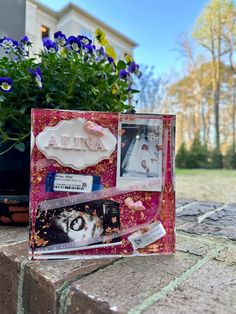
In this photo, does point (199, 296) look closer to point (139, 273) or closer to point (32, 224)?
point (139, 273)

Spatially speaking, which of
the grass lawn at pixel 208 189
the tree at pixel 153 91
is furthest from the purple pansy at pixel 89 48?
the tree at pixel 153 91

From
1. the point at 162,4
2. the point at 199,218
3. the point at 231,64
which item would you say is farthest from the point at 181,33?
the point at 199,218

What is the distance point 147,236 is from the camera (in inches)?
16.7

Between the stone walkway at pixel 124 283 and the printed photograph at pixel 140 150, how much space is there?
0.45 ft

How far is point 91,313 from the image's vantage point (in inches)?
11.8

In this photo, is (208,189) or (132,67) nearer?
(132,67)

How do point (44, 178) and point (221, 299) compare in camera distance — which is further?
point (44, 178)

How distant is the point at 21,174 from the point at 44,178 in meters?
0.21

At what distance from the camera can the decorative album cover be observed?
410 millimetres

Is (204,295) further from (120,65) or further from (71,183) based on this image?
(120,65)

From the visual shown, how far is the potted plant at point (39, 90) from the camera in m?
0.57

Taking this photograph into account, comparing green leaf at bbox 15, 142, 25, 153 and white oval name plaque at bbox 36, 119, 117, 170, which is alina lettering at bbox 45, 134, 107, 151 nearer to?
white oval name plaque at bbox 36, 119, 117, 170

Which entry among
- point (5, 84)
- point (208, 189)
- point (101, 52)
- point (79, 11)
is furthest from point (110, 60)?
point (79, 11)

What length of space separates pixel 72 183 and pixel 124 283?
16cm
